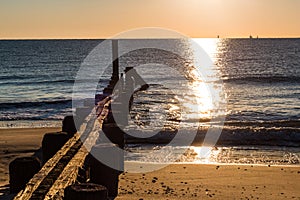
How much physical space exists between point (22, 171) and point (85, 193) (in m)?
2.47

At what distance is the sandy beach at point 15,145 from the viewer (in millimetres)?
12022

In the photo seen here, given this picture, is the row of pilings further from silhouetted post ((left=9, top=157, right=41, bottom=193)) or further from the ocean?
the ocean

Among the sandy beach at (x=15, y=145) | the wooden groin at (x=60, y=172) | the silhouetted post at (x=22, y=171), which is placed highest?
the wooden groin at (x=60, y=172)

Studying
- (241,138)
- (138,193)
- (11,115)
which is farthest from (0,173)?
(11,115)

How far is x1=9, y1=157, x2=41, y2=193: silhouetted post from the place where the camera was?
619cm

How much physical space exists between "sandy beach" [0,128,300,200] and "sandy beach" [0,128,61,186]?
0.03 m

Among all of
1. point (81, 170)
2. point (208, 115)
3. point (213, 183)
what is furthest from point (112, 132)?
point (208, 115)

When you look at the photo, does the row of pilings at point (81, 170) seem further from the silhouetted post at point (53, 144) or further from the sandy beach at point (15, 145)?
the sandy beach at point (15, 145)

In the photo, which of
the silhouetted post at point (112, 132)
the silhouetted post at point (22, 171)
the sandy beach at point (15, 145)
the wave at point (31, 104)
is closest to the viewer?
the silhouetted post at point (22, 171)

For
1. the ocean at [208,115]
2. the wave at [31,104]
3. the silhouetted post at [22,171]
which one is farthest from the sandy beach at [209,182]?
the wave at [31,104]

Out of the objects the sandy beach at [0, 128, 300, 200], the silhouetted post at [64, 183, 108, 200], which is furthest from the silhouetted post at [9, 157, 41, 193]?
the sandy beach at [0, 128, 300, 200]

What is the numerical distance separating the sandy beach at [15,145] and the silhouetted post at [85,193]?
20.1ft

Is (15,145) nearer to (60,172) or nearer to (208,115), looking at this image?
(60,172)

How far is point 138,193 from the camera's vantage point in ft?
29.6
